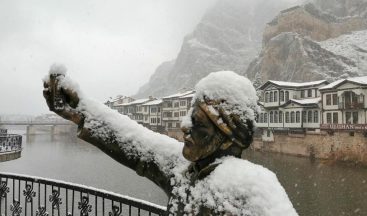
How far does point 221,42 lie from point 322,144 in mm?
111947

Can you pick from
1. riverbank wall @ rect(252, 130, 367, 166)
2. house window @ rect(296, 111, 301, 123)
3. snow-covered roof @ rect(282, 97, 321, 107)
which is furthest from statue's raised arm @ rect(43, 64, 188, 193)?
house window @ rect(296, 111, 301, 123)

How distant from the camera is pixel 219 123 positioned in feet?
5.46

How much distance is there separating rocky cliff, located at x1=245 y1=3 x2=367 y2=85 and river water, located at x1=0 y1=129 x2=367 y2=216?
35456 millimetres

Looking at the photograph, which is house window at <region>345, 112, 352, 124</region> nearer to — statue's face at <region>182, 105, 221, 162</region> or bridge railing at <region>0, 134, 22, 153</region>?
bridge railing at <region>0, 134, 22, 153</region>

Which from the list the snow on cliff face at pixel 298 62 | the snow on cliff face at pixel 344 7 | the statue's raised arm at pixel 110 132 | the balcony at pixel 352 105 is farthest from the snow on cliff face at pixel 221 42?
the statue's raised arm at pixel 110 132

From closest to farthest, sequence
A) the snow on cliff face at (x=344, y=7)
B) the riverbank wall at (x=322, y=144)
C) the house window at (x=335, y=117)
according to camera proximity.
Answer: the riverbank wall at (x=322, y=144) < the house window at (x=335, y=117) < the snow on cliff face at (x=344, y=7)

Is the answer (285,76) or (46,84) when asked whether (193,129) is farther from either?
(285,76)

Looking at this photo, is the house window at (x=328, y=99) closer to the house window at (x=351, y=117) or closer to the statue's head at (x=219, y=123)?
the house window at (x=351, y=117)

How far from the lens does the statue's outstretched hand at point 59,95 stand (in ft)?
7.01

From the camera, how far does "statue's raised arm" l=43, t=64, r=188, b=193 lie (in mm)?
2127

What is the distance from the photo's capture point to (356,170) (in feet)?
96.6

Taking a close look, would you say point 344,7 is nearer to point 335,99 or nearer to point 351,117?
point 335,99

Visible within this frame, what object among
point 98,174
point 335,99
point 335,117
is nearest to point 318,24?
point 335,99

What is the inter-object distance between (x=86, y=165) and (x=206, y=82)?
3195cm
